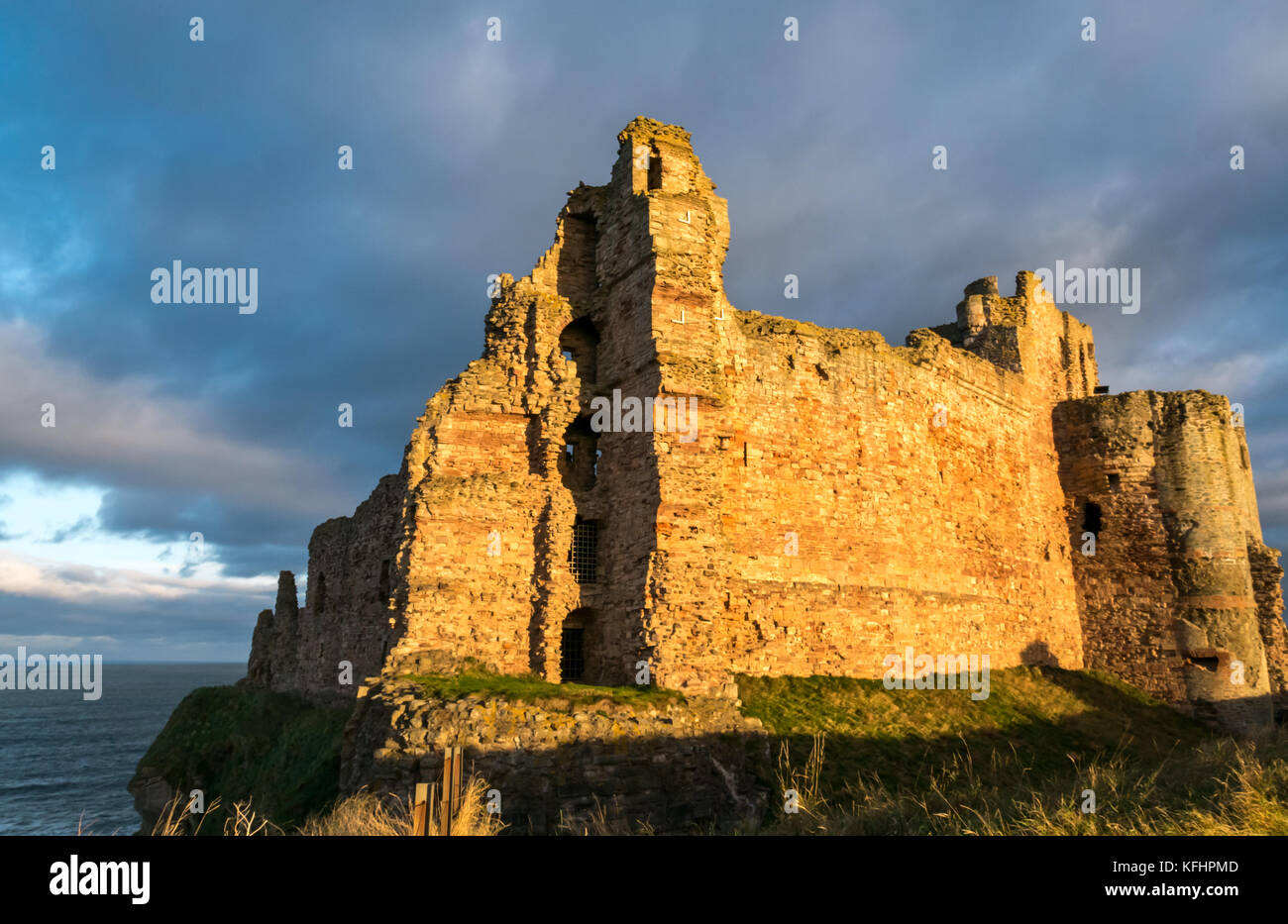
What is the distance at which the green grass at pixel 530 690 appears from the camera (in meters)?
11.8

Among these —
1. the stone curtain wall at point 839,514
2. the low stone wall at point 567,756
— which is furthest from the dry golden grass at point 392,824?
the stone curtain wall at point 839,514

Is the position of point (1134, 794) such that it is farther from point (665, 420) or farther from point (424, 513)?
point (424, 513)

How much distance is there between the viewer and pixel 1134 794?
7.40 metres

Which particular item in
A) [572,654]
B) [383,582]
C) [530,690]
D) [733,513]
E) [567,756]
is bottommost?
[567,756]

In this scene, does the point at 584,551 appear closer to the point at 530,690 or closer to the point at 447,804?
the point at 530,690

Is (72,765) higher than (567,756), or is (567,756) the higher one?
(567,756)

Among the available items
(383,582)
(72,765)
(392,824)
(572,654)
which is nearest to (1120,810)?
(392,824)

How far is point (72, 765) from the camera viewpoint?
163ft

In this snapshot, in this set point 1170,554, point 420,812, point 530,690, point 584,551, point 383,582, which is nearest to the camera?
point 420,812

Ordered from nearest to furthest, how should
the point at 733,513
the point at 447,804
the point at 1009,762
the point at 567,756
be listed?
the point at 447,804 → the point at 567,756 → the point at 1009,762 → the point at 733,513

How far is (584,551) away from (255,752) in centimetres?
1225

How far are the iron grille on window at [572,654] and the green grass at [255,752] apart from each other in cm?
471
